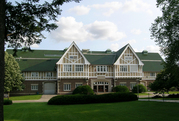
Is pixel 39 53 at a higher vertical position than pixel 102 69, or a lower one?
higher

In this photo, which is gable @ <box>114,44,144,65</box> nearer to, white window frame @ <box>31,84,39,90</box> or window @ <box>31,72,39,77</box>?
window @ <box>31,72,39,77</box>

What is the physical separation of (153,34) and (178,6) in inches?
135

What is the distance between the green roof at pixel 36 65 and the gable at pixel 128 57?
51.0 feet

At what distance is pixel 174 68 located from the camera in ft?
56.6

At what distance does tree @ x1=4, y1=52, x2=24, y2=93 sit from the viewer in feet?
118

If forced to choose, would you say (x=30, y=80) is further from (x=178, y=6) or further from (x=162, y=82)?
(x=178, y=6)

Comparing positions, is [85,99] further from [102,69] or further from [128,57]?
[128,57]

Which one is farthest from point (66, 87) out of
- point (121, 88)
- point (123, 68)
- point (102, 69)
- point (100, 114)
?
point (100, 114)

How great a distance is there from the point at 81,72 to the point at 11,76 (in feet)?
46.1

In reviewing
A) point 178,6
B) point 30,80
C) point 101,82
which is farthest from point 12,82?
point 178,6

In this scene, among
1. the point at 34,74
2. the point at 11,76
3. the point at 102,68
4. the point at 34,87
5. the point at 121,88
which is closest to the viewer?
the point at 11,76

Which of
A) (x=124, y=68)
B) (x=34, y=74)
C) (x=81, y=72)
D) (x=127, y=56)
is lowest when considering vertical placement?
(x=34, y=74)

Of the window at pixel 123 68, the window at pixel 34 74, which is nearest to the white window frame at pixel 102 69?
the window at pixel 123 68

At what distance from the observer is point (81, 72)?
40.0 meters
